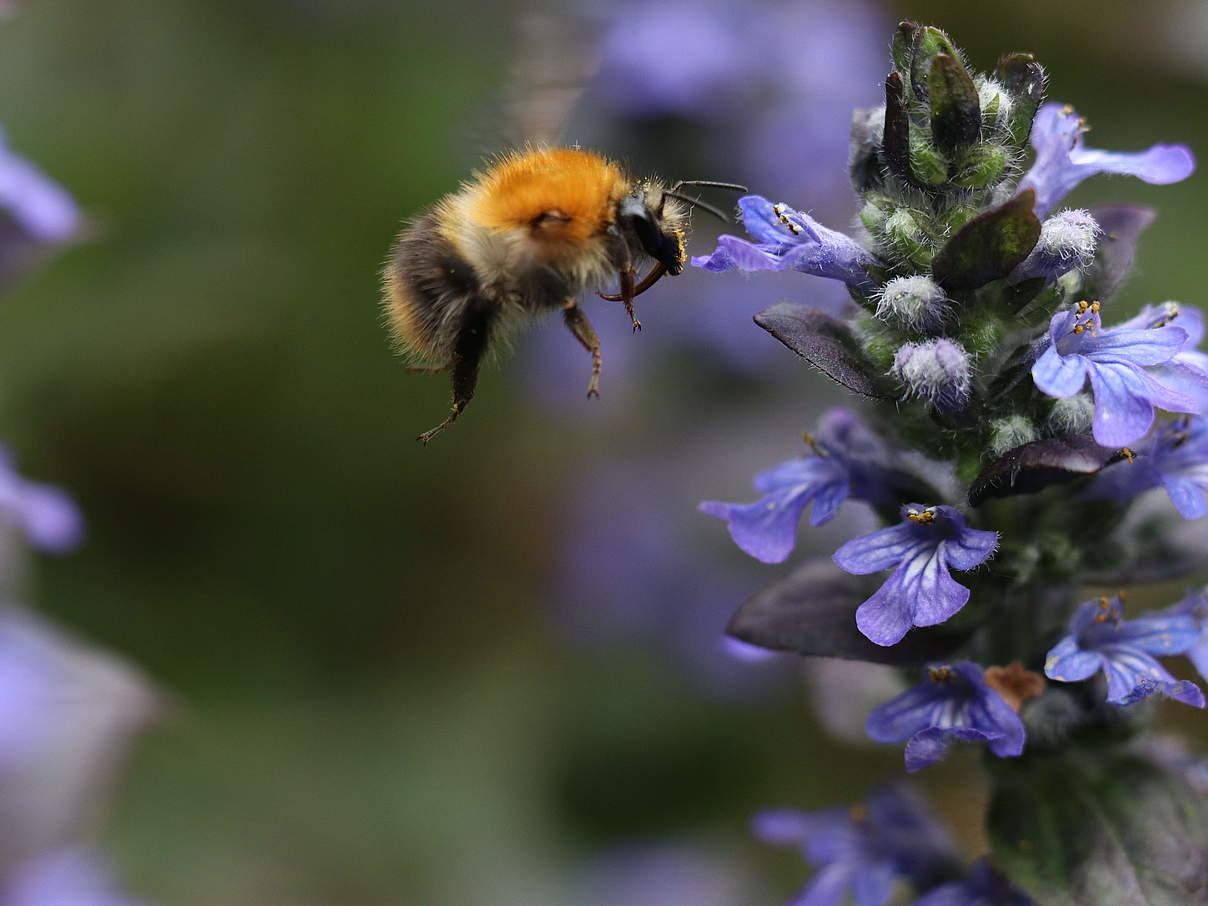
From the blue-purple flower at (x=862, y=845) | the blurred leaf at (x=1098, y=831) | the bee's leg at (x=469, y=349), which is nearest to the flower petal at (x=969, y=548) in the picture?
the blurred leaf at (x=1098, y=831)

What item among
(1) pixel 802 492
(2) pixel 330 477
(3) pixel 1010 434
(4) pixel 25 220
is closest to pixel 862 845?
(1) pixel 802 492

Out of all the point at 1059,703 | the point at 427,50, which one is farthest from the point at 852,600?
the point at 427,50

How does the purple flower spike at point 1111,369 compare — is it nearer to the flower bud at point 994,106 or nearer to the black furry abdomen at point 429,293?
the flower bud at point 994,106

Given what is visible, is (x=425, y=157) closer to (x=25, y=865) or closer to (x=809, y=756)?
(x=809, y=756)

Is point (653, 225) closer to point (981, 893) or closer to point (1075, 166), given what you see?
point (1075, 166)

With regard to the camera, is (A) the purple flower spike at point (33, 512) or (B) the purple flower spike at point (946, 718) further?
(A) the purple flower spike at point (33, 512)

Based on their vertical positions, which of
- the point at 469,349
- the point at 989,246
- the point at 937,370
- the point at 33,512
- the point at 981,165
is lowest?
the point at 937,370
